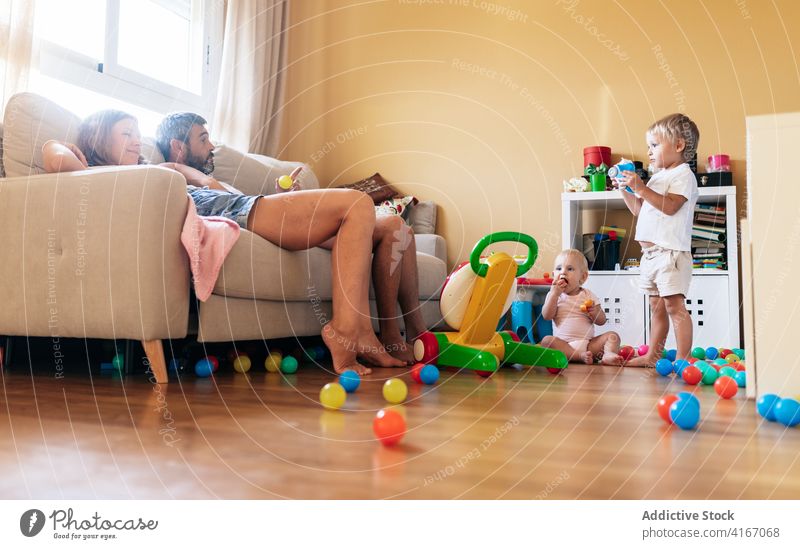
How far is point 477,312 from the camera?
1937 millimetres

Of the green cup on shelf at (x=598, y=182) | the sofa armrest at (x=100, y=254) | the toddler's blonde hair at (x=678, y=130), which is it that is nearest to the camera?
the sofa armrest at (x=100, y=254)

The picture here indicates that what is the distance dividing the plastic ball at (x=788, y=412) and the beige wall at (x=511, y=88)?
2406mm

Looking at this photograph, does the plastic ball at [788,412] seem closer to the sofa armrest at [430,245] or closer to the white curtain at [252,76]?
the sofa armrest at [430,245]

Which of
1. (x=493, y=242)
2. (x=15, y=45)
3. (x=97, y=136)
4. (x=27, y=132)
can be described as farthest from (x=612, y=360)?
(x=15, y=45)

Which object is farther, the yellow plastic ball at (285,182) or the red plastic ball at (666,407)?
the yellow plastic ball at (285,182)

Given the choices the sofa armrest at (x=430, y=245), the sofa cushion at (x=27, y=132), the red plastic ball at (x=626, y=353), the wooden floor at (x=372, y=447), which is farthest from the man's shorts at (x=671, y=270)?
the sofa cushion at (x=27, y=132)

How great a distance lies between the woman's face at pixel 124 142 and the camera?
6.18 ft

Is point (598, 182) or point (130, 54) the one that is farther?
point (598, 182)

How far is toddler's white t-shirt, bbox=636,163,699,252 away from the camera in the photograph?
2176mm

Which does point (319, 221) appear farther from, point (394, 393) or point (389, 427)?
point (389, 427)

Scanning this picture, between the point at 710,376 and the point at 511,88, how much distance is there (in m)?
2.41

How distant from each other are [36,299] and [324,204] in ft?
2.54

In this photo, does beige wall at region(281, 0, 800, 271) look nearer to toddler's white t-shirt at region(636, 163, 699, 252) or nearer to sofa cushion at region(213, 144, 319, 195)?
sofa cushion at region(213, 144, 319, 195)

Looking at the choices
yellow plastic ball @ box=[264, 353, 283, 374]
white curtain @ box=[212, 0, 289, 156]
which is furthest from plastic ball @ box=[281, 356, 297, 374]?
white curtain @ box=[212, 0, 289, 156]
